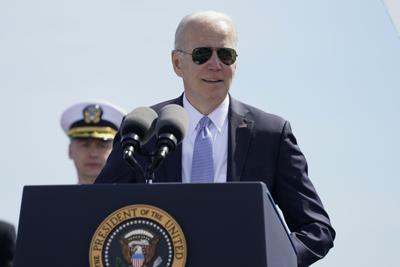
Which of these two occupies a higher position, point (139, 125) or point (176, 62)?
point (176, 62)

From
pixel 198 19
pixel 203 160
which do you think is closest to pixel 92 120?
pixel 198 19

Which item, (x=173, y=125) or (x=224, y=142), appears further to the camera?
(x=224, y=142)

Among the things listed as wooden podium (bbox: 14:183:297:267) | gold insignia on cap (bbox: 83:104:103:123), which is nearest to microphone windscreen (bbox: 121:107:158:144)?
wooden podium (bbox: 14:183:297:267)

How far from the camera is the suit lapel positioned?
19.2ft

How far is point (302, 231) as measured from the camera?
5.49 metres

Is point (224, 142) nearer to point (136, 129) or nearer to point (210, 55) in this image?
point (210, 55)

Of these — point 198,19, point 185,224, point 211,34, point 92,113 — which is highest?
point 198,19

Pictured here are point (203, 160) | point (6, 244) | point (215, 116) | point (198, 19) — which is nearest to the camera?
point (203, 160)

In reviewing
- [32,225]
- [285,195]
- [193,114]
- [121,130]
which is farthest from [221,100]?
[32,225]

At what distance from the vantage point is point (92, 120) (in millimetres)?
8953

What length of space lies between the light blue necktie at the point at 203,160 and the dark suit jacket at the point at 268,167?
0.30ft

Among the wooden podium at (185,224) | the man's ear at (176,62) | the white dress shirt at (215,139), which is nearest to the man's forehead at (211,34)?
the man's ear at (176,62)

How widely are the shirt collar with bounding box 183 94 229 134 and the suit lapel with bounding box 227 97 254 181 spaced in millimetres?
38

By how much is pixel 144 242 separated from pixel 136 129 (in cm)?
60
